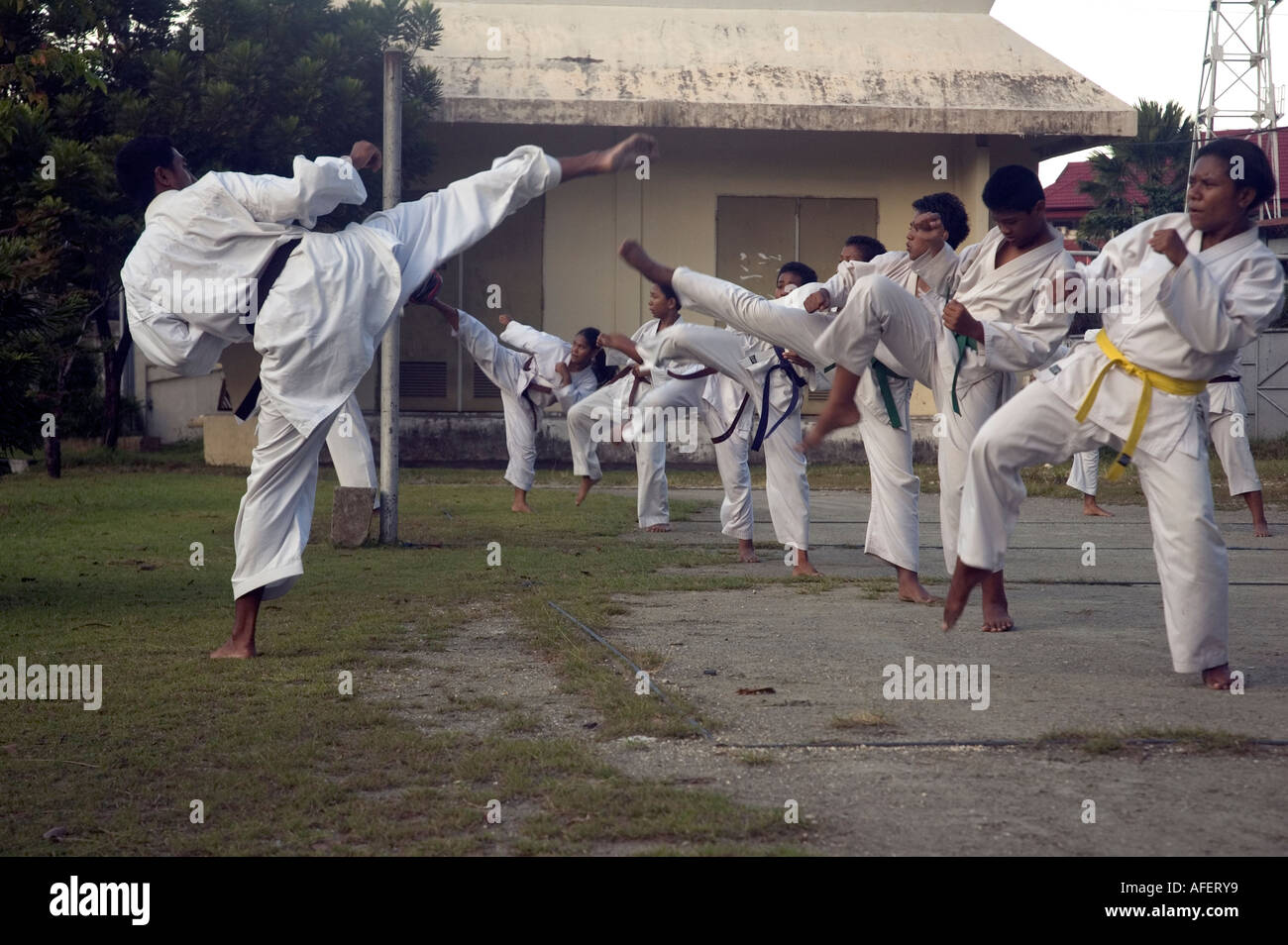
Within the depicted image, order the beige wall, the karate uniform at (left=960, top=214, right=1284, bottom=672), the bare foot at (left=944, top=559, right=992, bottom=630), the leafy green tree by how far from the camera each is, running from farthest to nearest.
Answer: the beige wall → the leafy green tree → the bare foot at (left=944, top=559, right=992, bottom=630) → the karate uniform at (left=960, top=214, right=1284, bottom=672)

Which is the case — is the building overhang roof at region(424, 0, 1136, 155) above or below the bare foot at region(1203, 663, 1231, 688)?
above

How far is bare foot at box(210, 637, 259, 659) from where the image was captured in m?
→ 5.58

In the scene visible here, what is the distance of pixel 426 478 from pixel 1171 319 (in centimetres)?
1178

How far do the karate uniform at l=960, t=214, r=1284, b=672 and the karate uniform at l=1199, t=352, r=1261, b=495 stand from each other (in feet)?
16.8

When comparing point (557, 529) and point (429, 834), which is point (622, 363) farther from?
point (429, 834)

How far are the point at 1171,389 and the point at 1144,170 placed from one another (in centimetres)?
2411

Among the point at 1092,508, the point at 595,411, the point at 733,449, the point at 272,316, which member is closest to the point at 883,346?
the point at 733,449

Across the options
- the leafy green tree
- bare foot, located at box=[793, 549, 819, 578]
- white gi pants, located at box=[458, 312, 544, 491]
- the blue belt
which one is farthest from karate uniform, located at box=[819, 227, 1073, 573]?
the leafy green tree

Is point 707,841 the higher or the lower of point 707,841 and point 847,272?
the lower

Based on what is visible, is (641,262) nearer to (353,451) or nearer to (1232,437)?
(353,451)

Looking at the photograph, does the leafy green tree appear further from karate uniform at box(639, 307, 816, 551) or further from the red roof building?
the red roof building

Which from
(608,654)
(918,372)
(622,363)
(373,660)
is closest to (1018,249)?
(918,372)

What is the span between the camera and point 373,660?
18.1ft

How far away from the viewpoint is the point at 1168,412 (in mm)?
4949
